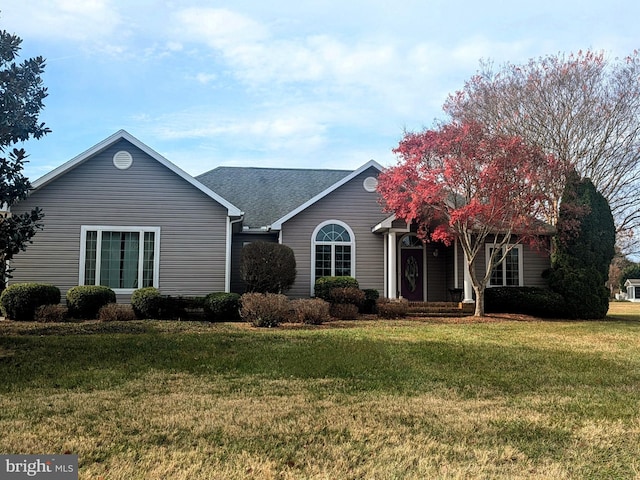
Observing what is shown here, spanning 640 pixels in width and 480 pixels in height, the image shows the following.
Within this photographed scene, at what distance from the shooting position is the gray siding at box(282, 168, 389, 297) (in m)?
17.9

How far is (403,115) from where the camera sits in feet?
68.5

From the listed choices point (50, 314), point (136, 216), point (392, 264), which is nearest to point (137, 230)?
point (136, 216)

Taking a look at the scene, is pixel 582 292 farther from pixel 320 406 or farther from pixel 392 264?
pixel 320 406

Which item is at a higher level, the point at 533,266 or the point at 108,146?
the point at 108,146

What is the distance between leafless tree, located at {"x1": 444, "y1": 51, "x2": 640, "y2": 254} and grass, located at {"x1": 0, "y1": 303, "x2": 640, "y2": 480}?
13.4 metres

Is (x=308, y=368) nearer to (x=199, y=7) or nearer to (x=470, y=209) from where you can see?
(x=199, y=7)

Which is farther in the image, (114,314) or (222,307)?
(222,307)

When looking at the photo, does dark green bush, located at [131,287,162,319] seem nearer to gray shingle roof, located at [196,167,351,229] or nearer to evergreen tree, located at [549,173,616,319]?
gray shingle roof, located at [196,167,351,229]

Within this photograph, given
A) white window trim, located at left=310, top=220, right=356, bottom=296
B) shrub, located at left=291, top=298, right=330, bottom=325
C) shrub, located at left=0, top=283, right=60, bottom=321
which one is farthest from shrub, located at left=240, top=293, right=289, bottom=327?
shrub, located at left=0, top=283, right=60, bottom=321

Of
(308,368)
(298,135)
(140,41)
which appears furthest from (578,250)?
(140,41)

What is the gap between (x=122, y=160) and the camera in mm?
15875

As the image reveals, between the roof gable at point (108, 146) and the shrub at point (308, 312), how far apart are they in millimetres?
3928

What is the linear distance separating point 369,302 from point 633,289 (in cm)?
5273

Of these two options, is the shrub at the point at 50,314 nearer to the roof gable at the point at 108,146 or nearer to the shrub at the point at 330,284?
the roof gable at the point at 108,146
